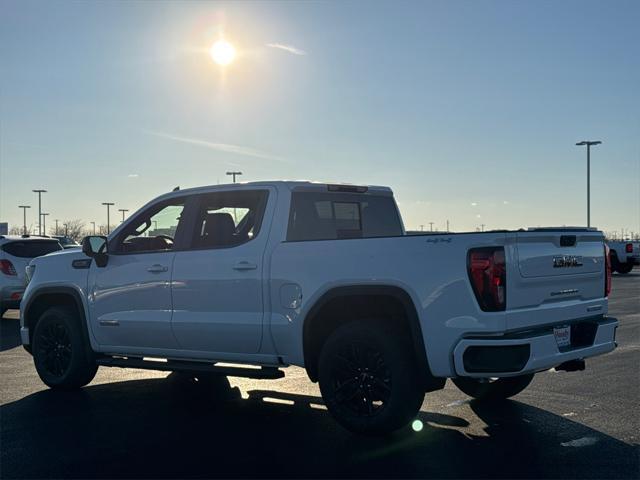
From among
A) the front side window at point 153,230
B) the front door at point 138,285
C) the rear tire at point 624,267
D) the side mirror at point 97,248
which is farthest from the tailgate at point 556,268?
the rear tire at point 624,267

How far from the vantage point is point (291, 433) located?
6027mm

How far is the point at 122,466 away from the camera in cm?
512

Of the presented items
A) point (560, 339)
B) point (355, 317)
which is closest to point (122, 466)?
point (355, 317)

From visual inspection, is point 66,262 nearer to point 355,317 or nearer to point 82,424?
point 82,424

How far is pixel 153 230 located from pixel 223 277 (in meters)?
1.39

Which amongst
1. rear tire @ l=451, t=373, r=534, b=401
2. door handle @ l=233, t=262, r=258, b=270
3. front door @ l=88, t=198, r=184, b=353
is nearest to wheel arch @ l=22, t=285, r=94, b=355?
front door @ l=88, t=198, r=184, b=353

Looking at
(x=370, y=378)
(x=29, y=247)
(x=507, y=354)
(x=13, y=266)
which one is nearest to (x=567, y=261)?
(x=507, y=354)

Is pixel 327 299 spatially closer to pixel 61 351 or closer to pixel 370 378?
pixel 370 378

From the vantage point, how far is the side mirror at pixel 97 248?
7.46m

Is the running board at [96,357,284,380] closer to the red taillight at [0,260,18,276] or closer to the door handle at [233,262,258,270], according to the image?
the door handle at [233,262,258,270]

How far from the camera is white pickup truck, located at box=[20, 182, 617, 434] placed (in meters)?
5.30

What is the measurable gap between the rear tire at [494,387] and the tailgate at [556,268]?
1.21 m

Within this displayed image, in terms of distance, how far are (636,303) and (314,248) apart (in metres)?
14.6

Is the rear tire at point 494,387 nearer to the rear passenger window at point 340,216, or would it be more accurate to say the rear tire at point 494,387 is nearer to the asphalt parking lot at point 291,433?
the asphalt parking lot at point 291,433
